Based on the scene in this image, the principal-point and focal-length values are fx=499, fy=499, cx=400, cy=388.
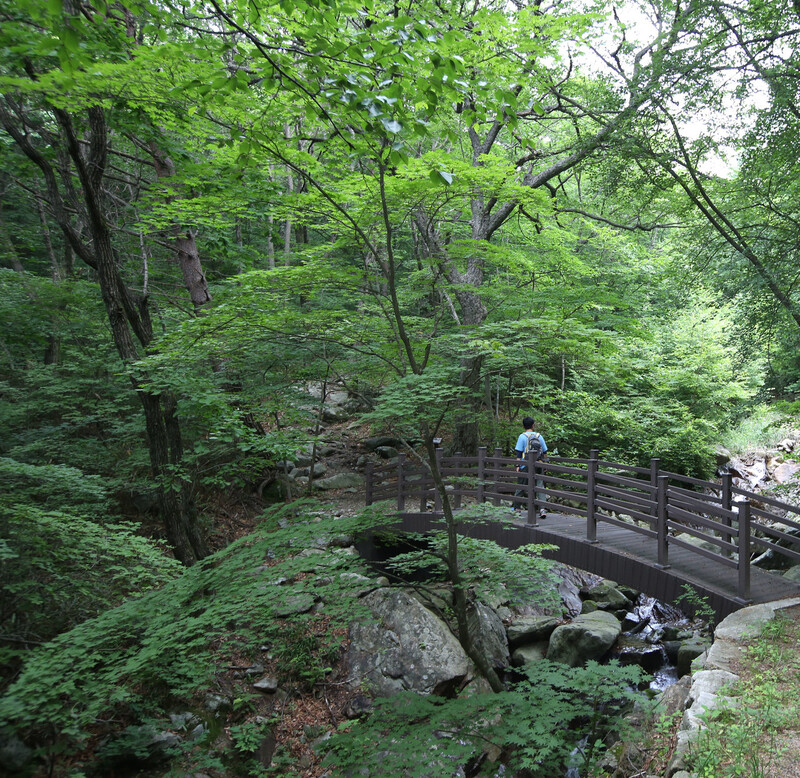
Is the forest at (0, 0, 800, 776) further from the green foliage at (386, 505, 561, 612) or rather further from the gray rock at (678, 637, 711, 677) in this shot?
the gray rock at (678, 637, 711, 677)

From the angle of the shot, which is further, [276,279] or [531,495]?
[531,495]

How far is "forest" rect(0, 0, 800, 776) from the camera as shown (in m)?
3.27

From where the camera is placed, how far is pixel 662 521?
6.04 m

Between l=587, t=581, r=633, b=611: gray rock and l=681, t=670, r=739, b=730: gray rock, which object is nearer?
l=681, t=670, r=739, b=730: gray rock

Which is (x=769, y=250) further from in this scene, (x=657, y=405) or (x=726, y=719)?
(x=657, y=405)

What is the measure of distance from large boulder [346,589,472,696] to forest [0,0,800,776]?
0.69 m

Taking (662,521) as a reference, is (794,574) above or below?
below

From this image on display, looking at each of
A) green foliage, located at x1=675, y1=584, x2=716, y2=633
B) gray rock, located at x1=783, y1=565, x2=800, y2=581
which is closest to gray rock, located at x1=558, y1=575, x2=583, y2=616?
green foliage, located at x1=675, y1=584, x2=716, y2=633

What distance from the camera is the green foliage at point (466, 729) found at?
3.37 meters

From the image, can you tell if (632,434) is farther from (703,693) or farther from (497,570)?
(703,693)

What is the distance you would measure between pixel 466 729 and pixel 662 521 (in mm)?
3721

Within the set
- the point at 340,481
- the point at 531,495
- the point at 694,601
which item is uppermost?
the point at 531,495

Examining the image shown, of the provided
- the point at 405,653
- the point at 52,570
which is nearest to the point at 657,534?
the point at 405,653

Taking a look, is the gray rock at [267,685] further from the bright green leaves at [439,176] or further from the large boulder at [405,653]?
the bright green leaves at [439,176]
